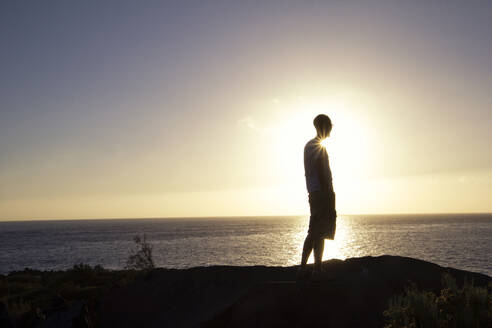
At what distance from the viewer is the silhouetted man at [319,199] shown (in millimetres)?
6629

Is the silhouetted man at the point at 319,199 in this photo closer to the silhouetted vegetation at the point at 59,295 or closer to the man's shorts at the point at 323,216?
the man's shorts at the point at 323,216

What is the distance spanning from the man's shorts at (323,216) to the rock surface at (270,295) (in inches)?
30.8

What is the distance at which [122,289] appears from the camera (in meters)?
9.52

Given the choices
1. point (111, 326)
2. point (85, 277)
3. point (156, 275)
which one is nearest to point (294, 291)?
point (111, 326)

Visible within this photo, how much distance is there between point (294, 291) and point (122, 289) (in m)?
4.98

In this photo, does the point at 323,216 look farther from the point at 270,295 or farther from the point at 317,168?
the point at 270,295

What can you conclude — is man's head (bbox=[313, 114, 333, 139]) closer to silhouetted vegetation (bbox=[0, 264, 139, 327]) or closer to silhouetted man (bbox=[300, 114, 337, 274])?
silhouetted man (bbox=[300, 114, 337, 274])

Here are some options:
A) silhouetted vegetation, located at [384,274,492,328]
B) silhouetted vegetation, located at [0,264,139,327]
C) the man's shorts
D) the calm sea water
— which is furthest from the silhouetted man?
the calm sea water

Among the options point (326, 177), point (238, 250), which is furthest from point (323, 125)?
point (238, 250)

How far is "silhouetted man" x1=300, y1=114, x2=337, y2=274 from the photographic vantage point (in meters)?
6.63

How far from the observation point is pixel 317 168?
21.8ft

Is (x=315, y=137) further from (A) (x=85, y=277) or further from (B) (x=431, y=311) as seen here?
(A) (x=85, y=277)

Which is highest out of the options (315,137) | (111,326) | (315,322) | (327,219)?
(315,137)

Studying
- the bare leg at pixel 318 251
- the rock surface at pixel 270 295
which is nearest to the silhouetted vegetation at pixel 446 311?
the rock surface at pixel 270 295
